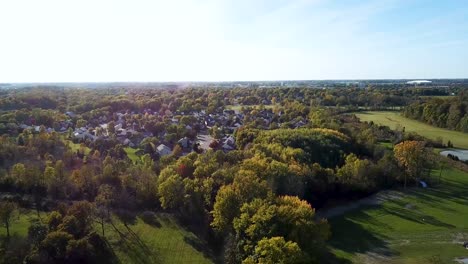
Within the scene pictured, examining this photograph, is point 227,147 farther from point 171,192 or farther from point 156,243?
point 156,243

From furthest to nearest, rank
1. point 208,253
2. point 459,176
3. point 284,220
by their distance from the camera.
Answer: point 459,176 → point 208,253 → point 284,220

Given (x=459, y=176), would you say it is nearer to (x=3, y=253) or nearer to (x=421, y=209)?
(x=421, y=209)

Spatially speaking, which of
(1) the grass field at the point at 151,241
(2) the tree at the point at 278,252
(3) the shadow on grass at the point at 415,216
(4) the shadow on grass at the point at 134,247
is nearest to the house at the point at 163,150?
(1) the grass field at the point at 151,241

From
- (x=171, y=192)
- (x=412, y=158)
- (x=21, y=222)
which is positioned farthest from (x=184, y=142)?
(x=412, y=158)

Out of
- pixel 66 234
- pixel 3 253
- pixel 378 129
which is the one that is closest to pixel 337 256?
pixel 66 234

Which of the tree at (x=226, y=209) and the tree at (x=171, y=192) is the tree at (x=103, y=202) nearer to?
the tree at (x=171, y=192)

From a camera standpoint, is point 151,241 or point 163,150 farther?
point 163,150

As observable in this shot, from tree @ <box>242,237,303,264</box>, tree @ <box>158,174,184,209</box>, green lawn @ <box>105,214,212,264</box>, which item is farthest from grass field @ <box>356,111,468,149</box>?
tree @ <box>242,237,303,264</box>
